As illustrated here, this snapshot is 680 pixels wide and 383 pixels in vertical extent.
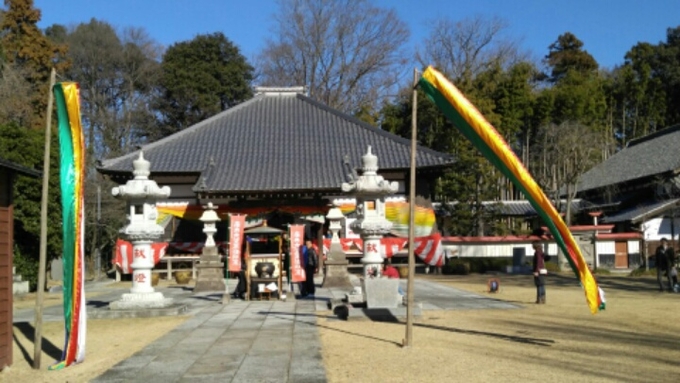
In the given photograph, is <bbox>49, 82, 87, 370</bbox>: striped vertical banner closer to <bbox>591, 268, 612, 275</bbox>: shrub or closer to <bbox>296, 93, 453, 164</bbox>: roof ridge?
<bbox>296, 93, 453, 164</bbox>: roof ridge

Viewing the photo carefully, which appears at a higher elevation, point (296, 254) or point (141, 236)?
point (141, 236)

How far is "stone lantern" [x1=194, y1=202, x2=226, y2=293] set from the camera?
61.4 feet

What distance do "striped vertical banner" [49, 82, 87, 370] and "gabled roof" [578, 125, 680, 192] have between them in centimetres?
2996

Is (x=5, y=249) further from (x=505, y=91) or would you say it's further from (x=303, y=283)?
(x=505, y=91)

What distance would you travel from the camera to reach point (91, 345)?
10.0 meters

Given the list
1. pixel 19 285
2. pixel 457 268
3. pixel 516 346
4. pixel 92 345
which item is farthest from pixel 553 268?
pixel 92 345

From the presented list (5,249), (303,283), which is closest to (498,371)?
(5,249)

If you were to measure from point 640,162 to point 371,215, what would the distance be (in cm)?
2834

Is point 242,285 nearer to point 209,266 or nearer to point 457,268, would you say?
point 209,266

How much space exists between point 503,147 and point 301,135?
1984 cm

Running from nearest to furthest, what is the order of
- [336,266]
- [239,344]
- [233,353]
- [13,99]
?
[233,353] → [239,344] → [336,266] → [13,99]

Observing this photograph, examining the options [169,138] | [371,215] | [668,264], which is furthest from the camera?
[169,138]

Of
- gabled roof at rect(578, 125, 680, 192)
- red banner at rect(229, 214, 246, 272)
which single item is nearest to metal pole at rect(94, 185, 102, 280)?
red banner at rect(229, 214, 246, 272)

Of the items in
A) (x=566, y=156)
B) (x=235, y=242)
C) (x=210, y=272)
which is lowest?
(x=210, y=272)
